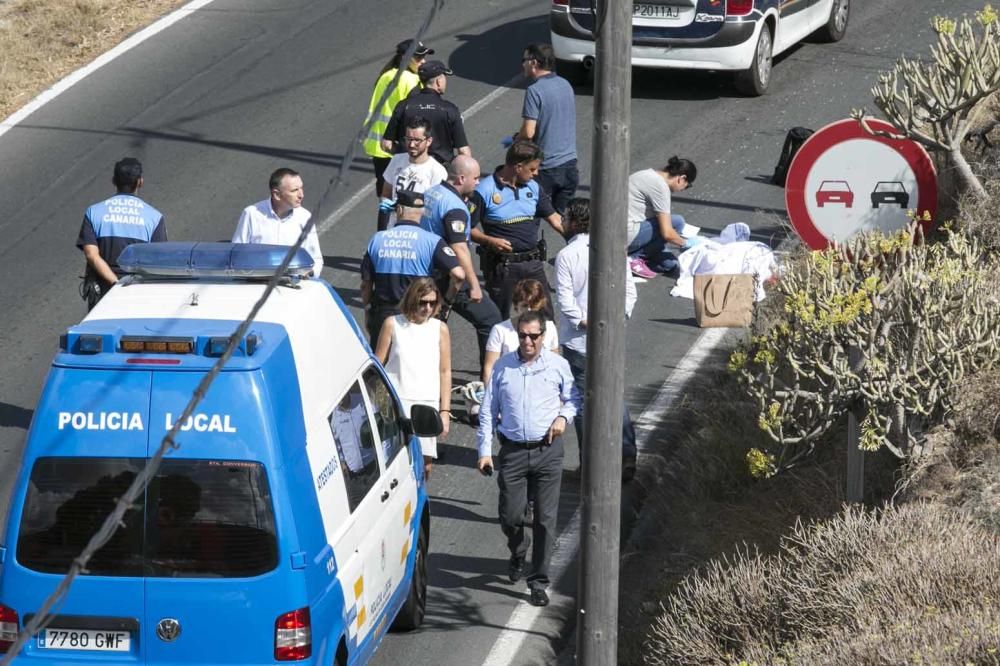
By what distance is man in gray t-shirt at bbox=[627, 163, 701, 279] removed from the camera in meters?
13.2

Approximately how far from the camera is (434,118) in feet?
42.4

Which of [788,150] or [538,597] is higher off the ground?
[788,150]

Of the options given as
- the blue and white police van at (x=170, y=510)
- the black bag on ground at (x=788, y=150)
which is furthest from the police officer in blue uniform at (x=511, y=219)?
the blue and white police van at (x=170, y=510)

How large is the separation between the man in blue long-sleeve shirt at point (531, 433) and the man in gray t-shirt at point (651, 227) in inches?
165

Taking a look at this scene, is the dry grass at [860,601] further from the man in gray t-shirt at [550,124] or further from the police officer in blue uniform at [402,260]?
the man in gray t-shirt at [550,124]

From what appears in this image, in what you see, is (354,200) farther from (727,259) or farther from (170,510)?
(170,510)

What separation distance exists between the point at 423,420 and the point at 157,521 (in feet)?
7.29

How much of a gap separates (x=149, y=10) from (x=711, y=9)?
7.91 m

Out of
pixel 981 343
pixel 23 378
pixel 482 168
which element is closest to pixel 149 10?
pixel 482 168

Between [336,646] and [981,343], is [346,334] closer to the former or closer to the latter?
[336,646]

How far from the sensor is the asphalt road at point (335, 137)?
37.9ft

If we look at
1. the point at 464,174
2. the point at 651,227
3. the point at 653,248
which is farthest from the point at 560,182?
the point at 464,174

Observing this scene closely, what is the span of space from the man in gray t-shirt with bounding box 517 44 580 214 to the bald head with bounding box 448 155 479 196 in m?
1.60

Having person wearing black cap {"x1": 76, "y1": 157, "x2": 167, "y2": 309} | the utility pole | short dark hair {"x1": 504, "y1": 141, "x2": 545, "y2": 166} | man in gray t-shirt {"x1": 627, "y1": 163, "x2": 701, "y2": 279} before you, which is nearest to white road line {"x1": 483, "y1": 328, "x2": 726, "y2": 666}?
man in gray t-shirt {"x1": 627, "y1": 163, "x2": 701, "y2": 279}
